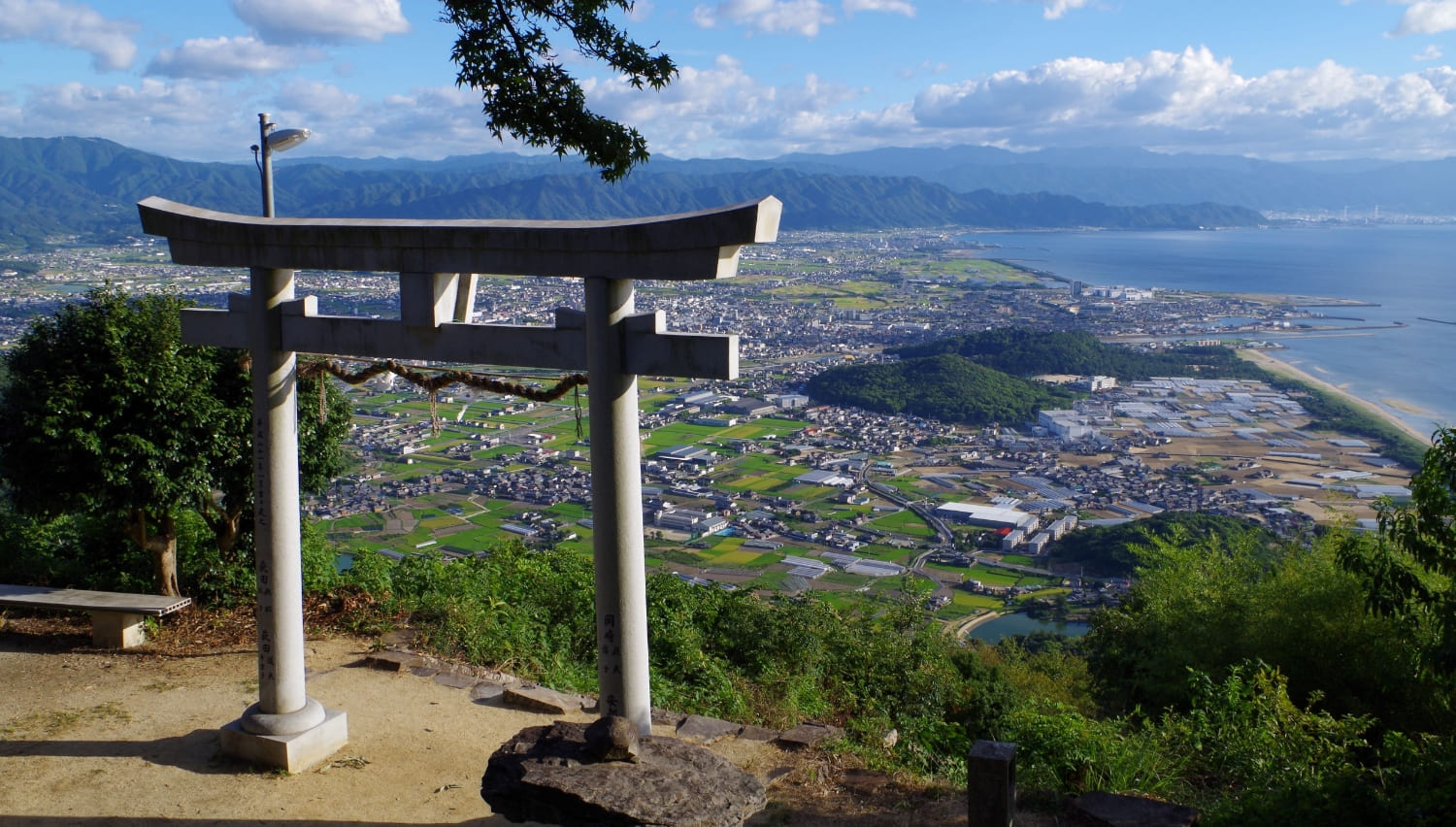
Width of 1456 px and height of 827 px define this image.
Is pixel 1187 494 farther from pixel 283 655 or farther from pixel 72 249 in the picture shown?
pixel 72 249

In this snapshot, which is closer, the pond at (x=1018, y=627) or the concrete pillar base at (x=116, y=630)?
the concrete pillar base at (x=116, y=630)

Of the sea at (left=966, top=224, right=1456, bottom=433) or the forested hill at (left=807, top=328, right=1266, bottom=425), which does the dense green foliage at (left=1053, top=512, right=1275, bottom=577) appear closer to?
the sea at (left=966, top=224, right=1456, bottom=433)

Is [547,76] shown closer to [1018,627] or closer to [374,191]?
[1018,627]

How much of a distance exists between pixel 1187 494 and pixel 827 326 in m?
26.2

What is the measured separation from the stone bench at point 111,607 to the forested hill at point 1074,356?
32671mm

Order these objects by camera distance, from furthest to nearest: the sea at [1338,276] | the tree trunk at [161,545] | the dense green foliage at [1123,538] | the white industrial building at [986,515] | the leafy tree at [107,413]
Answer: the sea at [1338,276] → the white industrial building at [986,515] → the dense green foliage at [1123,538] → the tree trunk at [161,545] → the leafy tree at [107,413]

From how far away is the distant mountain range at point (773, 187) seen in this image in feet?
185

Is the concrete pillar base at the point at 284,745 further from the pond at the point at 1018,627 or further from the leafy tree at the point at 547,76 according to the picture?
the pond at the point at 1018,627

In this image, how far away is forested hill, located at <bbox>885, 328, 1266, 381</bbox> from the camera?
38.7 metres

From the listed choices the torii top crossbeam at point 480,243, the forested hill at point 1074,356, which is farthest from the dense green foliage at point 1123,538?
the forested hill at point 1074,356

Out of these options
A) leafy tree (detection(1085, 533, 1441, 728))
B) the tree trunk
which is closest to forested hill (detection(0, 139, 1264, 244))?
leafy tree (detection(1085, 533, 1441, 728))

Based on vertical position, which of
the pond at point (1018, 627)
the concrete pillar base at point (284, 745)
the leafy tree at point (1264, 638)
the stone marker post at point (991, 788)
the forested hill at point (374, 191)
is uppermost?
the forested hill at point (374, 191)

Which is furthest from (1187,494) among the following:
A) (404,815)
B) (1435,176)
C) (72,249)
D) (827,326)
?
(1435,176)

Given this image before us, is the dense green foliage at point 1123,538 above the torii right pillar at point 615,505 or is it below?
below
